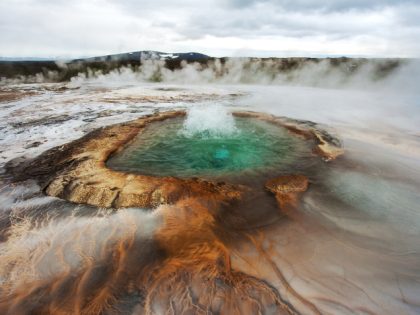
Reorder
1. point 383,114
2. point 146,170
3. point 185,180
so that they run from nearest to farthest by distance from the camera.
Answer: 1. point 185,180
2. point 146,170
3. point 383,114

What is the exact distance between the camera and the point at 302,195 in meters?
4.76

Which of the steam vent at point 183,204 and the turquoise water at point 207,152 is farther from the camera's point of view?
the turquoise water at point 207,152

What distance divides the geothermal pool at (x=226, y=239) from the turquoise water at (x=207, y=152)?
51mm

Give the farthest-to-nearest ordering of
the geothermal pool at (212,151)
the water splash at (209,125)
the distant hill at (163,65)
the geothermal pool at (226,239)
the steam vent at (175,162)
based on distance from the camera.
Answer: the distant hill at (163,65)
the water splash at (209,125)
the geothermal pool at (212,151)
the steam vent at (175,162)
the geothermal pool at (226,239)

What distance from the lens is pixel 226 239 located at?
12.3 feet

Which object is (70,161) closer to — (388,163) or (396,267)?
(396,267)

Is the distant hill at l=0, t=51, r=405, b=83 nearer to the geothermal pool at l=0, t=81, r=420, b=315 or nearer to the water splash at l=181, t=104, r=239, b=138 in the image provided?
the water splash at l=181, t=104, r=239, b=138

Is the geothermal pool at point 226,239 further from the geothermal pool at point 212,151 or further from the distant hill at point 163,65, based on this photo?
the distant hill at point 163,65

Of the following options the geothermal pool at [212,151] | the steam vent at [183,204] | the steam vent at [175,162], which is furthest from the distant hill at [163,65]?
the steam vent at [183,204]

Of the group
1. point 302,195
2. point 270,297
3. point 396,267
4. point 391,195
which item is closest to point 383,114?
point 391,195

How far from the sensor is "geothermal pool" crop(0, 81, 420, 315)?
2.90m

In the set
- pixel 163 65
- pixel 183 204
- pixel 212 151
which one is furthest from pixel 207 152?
pixel 163 65

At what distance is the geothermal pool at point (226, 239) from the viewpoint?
2898 mm

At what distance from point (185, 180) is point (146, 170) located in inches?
40.1
